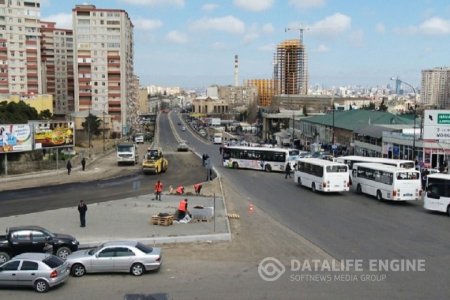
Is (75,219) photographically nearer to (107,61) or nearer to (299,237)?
(299,237)

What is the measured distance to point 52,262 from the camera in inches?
595

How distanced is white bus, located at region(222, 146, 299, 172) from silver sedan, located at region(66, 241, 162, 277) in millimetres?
29847

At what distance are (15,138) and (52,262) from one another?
29.2 m

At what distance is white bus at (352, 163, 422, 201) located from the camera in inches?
1147

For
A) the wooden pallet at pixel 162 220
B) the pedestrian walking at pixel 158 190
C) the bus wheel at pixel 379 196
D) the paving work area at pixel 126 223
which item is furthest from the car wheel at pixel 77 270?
the bus wheel at pixel 379 196

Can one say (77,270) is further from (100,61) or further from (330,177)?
(100,61)

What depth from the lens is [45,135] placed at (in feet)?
146

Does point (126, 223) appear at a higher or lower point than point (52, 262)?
lower

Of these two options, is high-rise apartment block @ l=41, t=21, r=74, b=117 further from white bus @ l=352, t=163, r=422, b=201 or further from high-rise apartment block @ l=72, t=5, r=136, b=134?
white bus @ l=352, t=163, r=422, b=201

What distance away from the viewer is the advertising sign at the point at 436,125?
43.3 m

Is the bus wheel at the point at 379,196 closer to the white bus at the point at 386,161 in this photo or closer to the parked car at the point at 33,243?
the white bus at the point at 386,161

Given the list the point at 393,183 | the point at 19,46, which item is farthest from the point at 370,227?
the point at 19,46

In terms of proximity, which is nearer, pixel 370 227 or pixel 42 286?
pixel 42 286

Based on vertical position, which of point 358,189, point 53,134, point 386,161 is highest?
point 53,134
